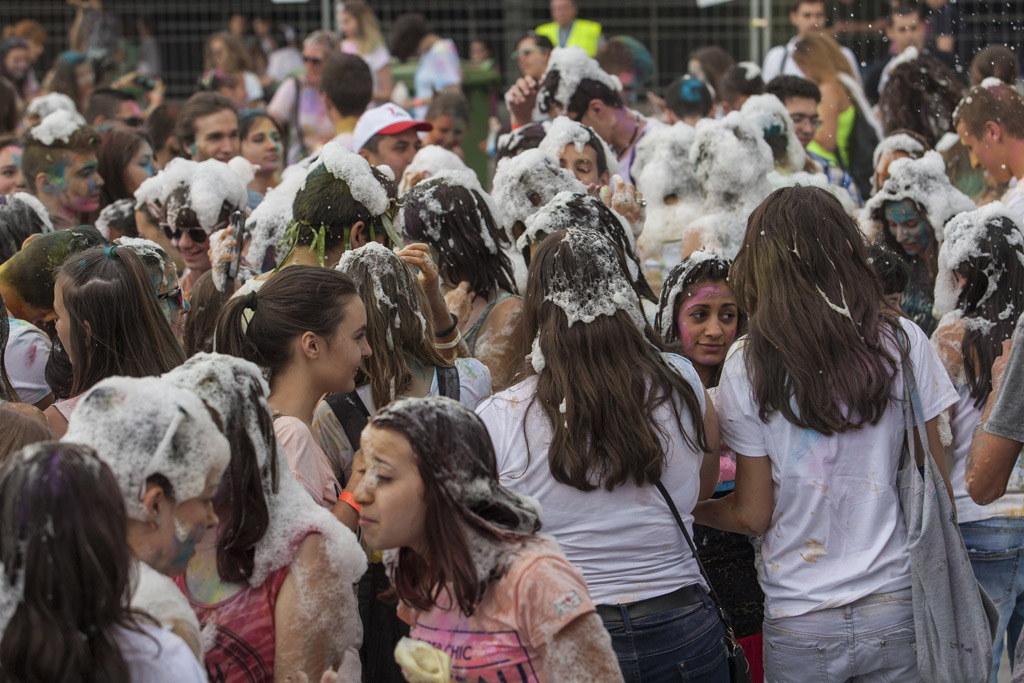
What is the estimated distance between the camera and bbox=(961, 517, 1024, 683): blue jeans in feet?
10.6

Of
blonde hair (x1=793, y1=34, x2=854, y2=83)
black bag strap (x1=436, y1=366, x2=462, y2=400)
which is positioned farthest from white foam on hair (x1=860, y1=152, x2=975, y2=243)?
blonde hair (x1=793, y1=34, x2=854, y2=83)

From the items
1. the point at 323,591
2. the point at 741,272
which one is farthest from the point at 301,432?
the point at 741,272

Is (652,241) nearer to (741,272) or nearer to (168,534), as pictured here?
(741,272)

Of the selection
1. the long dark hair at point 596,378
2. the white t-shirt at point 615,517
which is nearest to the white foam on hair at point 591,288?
the long dark hair at point 596,378

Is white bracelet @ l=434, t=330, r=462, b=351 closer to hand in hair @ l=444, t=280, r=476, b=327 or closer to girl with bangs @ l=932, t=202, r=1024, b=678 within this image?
hand in hair @ l=444, t=280, r=476, b=327

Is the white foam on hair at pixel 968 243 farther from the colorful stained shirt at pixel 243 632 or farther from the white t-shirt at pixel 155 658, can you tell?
the white t-shirt at pixel 155 658

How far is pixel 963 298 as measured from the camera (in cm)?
339

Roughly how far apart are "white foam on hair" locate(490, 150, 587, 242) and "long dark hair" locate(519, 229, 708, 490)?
1.44m

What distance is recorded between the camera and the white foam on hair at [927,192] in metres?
4.26

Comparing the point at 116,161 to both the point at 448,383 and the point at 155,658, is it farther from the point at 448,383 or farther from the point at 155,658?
the point at 155,658

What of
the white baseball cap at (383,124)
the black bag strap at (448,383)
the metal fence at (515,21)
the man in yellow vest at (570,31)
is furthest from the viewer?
the metal fence at (515,21)

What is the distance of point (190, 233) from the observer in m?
4.46

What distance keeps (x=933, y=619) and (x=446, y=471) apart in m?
1.26

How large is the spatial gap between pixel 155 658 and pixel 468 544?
0.59 metres
